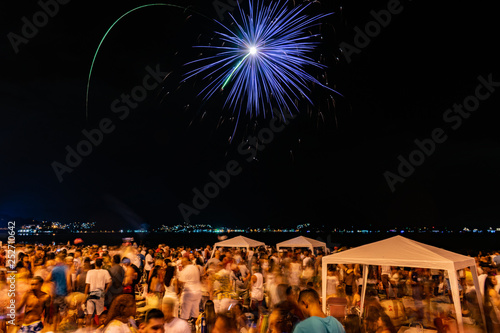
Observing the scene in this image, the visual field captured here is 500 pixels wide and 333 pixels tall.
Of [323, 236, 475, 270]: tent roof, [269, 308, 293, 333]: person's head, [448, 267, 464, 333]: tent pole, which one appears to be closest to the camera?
[269, 308, 293, 333]: person's head

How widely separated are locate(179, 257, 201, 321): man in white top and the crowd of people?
2cm

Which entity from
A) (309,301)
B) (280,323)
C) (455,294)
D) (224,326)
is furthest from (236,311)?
(455,294)

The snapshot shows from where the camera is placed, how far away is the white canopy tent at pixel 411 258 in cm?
820

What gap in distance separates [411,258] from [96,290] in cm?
704

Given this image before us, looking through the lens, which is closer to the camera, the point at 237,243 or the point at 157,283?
the point at 157,283

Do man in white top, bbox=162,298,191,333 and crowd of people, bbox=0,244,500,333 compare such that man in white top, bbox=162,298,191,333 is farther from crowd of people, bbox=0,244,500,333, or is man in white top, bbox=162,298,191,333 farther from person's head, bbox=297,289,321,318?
person's head, bbox=297,289,321,318

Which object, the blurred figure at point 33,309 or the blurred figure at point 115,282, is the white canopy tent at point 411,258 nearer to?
the blurred figure at point 115,282

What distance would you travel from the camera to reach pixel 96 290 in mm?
8391

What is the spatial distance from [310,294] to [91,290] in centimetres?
556

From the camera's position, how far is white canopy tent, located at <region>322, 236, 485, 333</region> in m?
8.20

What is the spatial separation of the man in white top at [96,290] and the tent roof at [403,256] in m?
5.35

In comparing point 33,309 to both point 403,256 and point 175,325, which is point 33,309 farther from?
point 403,256

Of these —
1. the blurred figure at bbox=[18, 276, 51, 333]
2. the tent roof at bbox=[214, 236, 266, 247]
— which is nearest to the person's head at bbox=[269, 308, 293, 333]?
the blurred figure at bbox=[18, 276, 51, 333]

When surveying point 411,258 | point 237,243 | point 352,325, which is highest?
point 237,243
